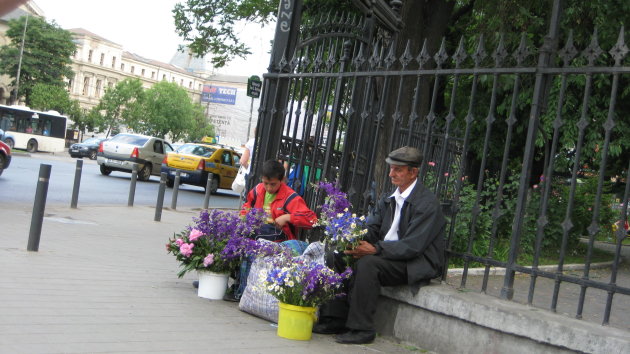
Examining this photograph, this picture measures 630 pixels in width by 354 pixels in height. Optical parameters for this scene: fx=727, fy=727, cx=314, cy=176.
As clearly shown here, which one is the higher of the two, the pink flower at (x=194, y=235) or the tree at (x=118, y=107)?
the tree at (x=118, y=107)

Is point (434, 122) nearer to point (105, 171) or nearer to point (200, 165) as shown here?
point (200, 165)

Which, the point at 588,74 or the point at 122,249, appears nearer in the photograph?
the point at 588,74

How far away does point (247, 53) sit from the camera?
19.6 metres

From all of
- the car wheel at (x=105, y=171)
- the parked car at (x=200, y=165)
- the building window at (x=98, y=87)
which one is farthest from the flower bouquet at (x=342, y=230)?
the building window at (x=98, y=87)

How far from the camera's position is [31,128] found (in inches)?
1629

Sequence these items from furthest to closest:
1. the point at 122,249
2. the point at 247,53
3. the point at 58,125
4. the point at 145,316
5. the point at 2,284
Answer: the point at 58,125
the point at 247,53
the point at 122,249
the point at 2,284
the point at 145,316

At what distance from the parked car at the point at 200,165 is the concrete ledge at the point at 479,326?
60.6 ft

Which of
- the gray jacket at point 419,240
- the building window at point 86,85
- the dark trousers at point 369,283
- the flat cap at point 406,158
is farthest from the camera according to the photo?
the building window at point 86,85

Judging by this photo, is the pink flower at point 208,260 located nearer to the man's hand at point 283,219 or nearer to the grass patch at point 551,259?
the man's hand at point 283,219

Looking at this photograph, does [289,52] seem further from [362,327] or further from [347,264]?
[362,327]

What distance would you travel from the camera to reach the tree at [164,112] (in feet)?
291

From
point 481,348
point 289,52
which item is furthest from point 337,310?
point 289,52

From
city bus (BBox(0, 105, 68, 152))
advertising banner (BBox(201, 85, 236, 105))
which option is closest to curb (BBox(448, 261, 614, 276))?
city bus (BBox(0, 105, 68, 152))

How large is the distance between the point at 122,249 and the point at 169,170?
15417 millimetres
